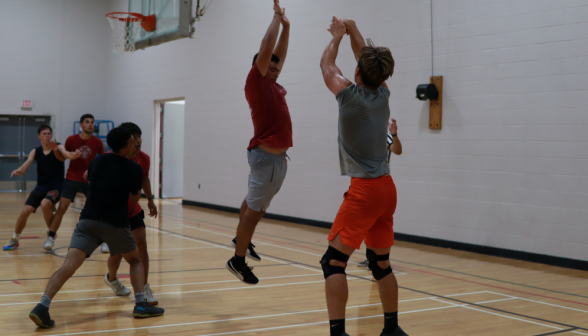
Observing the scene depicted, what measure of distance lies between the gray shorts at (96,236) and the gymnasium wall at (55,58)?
13.5 meters

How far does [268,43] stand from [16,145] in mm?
14429

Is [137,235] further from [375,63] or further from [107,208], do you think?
[375,63]

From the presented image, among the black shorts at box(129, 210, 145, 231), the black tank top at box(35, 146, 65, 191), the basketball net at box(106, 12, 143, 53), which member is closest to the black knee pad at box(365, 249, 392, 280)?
the black shorts at box(129, 210, 145, 231)

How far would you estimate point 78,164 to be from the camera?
6.99 meters

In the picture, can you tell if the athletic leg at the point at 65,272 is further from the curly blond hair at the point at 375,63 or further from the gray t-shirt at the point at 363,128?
the curly blond hair at the point at 375,63

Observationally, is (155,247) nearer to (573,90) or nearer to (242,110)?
(242,110)

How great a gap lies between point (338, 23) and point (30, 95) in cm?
1475

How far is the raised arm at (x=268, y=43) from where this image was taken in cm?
364

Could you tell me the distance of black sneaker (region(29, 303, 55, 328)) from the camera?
3.75 m

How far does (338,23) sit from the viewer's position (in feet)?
11.2

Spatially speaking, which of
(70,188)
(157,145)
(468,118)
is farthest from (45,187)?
(157,145)

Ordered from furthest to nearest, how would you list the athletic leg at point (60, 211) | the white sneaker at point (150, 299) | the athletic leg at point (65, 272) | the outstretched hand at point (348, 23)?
1. the athletic leg at point (60, 211)
2. the white sneaker at point (150, 299)
3. the athletic leg at point (65, 272)
4. the outstretched hand at point (348, 23)

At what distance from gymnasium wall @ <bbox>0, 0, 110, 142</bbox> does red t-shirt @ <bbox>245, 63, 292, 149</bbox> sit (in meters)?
14.0

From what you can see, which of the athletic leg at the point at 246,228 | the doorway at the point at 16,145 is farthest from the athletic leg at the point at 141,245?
the doorway at the point at 16,145
